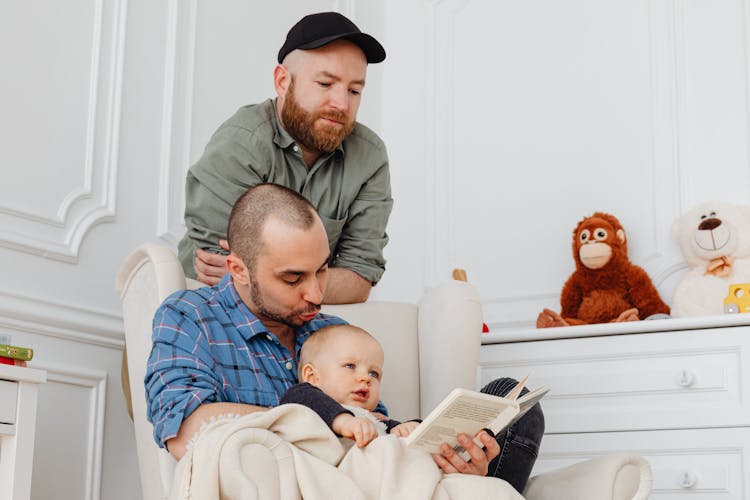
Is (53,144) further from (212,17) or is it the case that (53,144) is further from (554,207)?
(554,207)

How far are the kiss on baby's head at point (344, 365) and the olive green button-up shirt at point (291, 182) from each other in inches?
17.7

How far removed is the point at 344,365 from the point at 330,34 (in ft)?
2.50

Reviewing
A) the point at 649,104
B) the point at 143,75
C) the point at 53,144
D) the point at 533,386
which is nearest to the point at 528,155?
the point at 649,104

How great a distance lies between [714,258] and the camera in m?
2.79

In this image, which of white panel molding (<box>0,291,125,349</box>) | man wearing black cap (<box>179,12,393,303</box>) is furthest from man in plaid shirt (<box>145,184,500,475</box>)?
white panel molding (<box>0,291,125,349</box>)

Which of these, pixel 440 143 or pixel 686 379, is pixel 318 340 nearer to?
pixel 686 379

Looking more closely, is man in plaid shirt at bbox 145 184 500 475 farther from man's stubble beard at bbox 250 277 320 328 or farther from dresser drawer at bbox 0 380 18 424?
dresser drawer at bbox 0 380 18 424

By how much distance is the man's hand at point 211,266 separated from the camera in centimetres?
199

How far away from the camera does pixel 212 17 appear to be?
287 cm

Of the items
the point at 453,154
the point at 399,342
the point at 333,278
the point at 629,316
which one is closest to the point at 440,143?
the point at 453,154

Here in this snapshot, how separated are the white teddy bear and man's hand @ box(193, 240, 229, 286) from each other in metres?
1.39

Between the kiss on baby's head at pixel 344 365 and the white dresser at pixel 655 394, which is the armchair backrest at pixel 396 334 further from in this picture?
the white dresser at pixel 655 394

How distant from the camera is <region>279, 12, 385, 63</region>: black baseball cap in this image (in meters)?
2.09

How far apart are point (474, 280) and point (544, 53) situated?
0.77 meters
